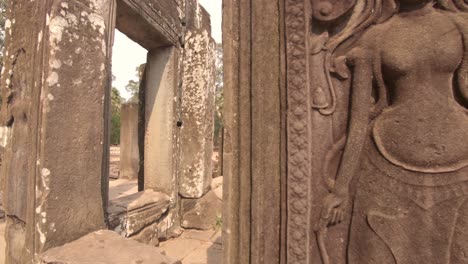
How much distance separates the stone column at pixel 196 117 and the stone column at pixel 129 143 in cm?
374

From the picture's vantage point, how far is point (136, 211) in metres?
3.14


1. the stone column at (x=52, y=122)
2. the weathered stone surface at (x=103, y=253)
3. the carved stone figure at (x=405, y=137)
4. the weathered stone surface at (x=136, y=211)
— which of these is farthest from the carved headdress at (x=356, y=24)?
the weathered stone surface at (x=136, y=211)

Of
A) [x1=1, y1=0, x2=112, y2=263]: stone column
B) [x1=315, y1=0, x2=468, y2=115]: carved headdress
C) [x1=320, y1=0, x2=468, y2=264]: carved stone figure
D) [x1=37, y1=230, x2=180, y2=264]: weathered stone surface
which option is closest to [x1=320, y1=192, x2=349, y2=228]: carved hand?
[x1=320, y1=0, x2=468, y2=264]: carved stone figure

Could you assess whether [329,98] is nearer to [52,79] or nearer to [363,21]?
[363,21]

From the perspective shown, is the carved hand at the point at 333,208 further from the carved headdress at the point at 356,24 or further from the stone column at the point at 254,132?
the carved headdress at the point at 356,24

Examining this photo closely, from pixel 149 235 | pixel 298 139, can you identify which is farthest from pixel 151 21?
pixel 298 139

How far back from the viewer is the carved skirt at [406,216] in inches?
41.8

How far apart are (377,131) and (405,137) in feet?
0.34

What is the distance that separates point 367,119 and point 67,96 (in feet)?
Result: 6.71

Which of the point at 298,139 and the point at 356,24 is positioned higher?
the point at 356,24

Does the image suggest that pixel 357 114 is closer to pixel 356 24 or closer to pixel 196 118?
pixel 356 24

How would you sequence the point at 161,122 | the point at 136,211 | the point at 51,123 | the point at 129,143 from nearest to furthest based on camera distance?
the point at 51,123 → the point at 136,211 → the point at 161,122 → the point at 129,143

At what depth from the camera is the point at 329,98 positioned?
3.96 feet

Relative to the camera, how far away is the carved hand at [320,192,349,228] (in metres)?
1.16
